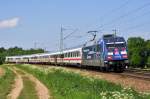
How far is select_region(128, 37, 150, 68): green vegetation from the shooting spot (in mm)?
108762

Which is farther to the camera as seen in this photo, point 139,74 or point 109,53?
point 109,53

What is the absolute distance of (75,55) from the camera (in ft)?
231

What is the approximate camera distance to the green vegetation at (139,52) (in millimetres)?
108762

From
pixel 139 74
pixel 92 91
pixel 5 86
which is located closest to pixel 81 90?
pixel 92 91

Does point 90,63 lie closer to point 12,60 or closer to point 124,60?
point 124,60

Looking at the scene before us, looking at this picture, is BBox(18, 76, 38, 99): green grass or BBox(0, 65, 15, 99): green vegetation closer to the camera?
BBox(18, 76, 38, 99): green grass

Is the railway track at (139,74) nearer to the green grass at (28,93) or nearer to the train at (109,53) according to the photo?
the train at (109,53)

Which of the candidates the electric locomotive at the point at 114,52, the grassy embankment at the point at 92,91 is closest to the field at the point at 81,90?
the grassy embankment at the point at 92,91

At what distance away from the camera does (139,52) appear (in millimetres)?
120938

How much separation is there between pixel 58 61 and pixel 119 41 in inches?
1831

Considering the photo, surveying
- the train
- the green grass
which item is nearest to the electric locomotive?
the train

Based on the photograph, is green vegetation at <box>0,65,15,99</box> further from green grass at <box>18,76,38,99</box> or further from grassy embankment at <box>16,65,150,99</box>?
grassy embankment at <box>16,65,150,99</box>

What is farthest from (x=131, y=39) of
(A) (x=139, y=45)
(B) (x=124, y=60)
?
(B) (x=124, y=60)

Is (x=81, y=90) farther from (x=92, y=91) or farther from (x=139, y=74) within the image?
(x=139, y=74)
